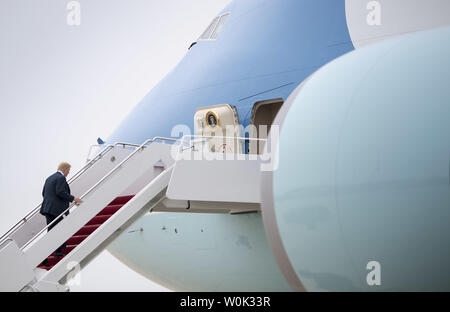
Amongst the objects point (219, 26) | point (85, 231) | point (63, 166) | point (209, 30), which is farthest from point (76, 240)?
point (209, 30)

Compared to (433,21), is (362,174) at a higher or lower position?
lower

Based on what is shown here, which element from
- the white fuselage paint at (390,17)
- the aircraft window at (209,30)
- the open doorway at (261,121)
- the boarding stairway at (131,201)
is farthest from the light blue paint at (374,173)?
the aircraft window at (209,30)

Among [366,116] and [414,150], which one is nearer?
[414,150]

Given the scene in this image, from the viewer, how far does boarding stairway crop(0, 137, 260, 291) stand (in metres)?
7.70

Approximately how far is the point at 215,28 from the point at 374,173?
28.2ft

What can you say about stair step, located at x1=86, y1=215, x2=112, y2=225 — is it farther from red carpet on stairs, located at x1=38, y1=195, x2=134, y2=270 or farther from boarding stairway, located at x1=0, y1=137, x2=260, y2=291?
boarding stairway, located at x1=0, y1=137, x2=260, y2=291

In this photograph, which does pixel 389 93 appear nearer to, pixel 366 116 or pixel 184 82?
pixel 366 116

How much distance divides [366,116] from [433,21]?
2.94m

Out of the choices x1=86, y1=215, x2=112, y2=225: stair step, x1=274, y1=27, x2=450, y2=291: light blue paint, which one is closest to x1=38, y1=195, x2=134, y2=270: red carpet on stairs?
x1=86, y1=215, x2=112, y2=225: stair step

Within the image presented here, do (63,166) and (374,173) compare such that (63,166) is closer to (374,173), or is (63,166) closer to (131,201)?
(131,201)

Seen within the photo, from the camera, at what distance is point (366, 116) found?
6.45 m

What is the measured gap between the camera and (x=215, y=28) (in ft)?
45.7

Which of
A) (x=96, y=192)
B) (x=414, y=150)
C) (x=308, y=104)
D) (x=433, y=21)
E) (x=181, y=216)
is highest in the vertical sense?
(x=433, y=21)
